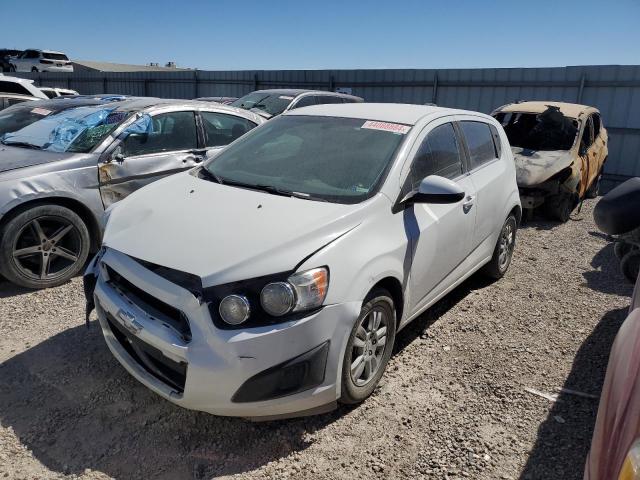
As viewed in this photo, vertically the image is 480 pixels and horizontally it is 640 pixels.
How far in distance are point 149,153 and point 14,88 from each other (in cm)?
744

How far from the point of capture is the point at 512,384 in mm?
3215

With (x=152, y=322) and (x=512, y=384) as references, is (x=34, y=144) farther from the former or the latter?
(x=512, y=384)

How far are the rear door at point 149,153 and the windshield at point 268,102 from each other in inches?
208

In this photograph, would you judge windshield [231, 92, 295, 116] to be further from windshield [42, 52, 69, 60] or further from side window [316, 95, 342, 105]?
windshield [42, 52, 69, 60]

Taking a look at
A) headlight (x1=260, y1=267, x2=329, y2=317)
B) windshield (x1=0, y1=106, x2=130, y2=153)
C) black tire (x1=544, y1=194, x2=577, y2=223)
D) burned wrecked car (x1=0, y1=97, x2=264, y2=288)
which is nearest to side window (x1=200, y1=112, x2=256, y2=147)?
burned wrecked car (x1=0, y1=97, x2=264, y2=288)

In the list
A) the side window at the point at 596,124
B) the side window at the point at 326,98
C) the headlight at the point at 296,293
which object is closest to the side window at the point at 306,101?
the side window at the point at 326,98

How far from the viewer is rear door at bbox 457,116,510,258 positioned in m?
4.02

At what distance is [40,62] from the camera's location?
28.5 m

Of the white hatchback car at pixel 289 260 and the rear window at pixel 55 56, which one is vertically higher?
the rear window at pixel 55 56

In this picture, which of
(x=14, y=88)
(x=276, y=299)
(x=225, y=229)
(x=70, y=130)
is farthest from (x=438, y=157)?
(x=14, y=88)

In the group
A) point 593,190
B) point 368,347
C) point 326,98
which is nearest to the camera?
point 368,347

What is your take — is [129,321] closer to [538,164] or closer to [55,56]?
[538,164]

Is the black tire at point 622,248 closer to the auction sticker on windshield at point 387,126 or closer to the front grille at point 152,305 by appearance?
the auction sticker on windshield at point 387,126

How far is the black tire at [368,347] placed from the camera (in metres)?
2.62
